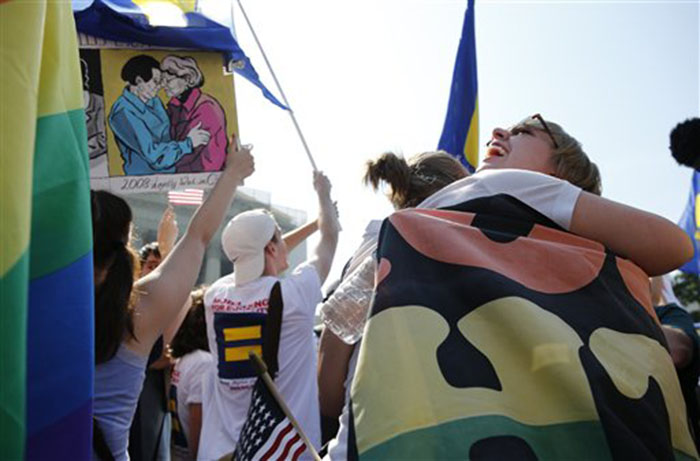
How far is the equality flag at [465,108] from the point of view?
585 centimetres

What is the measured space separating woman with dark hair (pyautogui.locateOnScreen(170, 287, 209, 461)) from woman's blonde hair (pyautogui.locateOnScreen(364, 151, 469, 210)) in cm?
225

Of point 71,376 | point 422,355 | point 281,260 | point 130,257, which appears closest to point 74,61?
point 71,376

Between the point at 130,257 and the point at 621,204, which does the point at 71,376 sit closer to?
the point at 130,257

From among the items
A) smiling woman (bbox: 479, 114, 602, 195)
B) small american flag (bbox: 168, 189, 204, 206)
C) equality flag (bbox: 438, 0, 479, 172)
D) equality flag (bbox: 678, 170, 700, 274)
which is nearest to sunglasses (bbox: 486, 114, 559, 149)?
smiling woman (bbox: 479, 114, 602, 195)

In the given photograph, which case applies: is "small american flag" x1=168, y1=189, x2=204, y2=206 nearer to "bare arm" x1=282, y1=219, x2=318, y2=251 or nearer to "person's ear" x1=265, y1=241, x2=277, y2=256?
"person's ear" x1=265, y1=241, x2=277, y2=256

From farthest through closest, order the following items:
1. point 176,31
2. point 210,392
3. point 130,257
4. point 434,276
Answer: point 210,392 → point 176,31 → point 130,257 → point 434,276

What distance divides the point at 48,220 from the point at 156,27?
180 cm

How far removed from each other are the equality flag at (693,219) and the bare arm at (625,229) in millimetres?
5787

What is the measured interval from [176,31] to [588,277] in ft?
6.61

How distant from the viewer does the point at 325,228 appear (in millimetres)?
4105

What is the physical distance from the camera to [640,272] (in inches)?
70.6

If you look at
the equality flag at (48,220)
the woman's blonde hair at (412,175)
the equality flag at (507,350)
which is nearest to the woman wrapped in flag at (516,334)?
the equality flag at (507,350)

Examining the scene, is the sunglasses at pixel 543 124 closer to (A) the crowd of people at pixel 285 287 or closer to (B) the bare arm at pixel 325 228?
(A) the crowd of people at pixel 285 287

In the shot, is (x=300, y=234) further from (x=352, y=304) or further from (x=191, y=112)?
(x=352, y=304)
